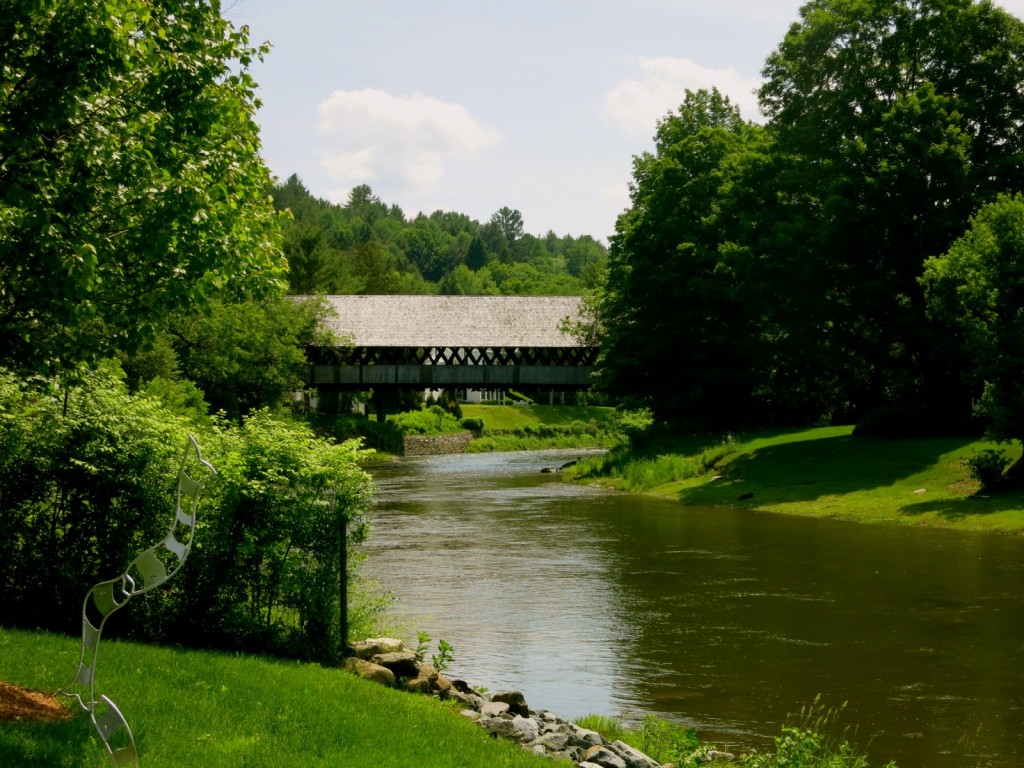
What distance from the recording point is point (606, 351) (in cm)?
4447

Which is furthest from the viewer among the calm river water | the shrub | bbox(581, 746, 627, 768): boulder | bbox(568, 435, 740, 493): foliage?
the shrub

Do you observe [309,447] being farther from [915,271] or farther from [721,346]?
[721,346]

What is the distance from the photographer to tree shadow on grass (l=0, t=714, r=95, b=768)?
670 cm

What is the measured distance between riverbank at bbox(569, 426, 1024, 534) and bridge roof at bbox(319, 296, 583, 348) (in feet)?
56.6

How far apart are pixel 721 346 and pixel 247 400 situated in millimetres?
18440

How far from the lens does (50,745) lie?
6.98 metres

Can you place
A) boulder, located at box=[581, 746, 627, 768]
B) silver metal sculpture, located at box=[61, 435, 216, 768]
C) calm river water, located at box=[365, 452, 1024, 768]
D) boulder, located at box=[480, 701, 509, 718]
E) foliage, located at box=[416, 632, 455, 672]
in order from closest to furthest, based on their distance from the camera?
silver metal sculpture, located at box=[61, 435, 216, 768] → boulder, located at box=[581, 746, 627, 768] → boulder, located at box=[480, 701, 509, 718] → calm river water, located at box=[365, 452, 1024, 768] → foliage, located at box=[416, 632, 455, 672]

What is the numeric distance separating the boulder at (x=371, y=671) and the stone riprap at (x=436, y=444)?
4406 cm

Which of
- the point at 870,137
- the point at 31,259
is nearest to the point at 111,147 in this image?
the point at 31,259

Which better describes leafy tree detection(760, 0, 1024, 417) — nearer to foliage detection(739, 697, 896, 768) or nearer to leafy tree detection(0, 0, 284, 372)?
foliage detection(739, 697, 896, 768)

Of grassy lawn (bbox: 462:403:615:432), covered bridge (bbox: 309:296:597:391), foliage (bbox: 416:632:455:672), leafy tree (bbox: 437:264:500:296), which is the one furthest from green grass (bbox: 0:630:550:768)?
leafy tree (bbox: 437:264:500:296)

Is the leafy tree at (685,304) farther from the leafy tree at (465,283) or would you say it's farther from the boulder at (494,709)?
the leafy tree at (465,283)

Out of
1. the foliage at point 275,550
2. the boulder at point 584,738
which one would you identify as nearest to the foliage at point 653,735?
the boulder at point 584,738

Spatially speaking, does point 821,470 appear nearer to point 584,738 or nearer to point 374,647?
point 374,647
